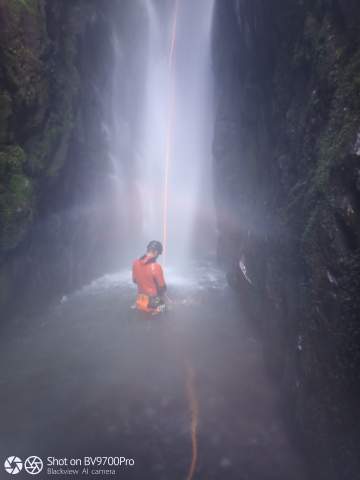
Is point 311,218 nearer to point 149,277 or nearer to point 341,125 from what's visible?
point 341,125

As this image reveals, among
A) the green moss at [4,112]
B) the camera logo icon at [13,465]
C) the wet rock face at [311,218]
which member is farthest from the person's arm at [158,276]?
the green moss at [4,112]

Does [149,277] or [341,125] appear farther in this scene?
[149,277]

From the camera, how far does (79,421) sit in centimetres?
507

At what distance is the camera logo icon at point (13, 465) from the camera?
4164mm

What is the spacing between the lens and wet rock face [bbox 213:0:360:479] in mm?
3619

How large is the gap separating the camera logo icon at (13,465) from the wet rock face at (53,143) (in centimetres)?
490

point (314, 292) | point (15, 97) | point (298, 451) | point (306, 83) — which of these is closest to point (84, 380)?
point (298, 451)

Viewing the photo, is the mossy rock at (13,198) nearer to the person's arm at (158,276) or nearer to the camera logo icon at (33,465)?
the person's arm at (158,276)

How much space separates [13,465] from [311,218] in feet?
19.8

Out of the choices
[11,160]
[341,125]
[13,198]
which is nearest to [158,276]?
[13,198]

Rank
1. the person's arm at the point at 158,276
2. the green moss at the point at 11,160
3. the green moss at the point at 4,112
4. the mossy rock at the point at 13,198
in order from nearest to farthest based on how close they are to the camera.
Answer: the green moss at the point at 4,112 → the green moss at the point at 11,160 → the mossy rock at the point at 13,198 → the person's arm at the point at 158,276

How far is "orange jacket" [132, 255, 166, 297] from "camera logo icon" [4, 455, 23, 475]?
16.8ft

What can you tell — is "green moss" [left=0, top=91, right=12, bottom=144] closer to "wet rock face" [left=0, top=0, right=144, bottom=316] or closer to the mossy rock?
"wet rock face" [left=0, top=0, right=144, bottom=316]

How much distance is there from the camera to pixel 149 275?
28.5 ft
